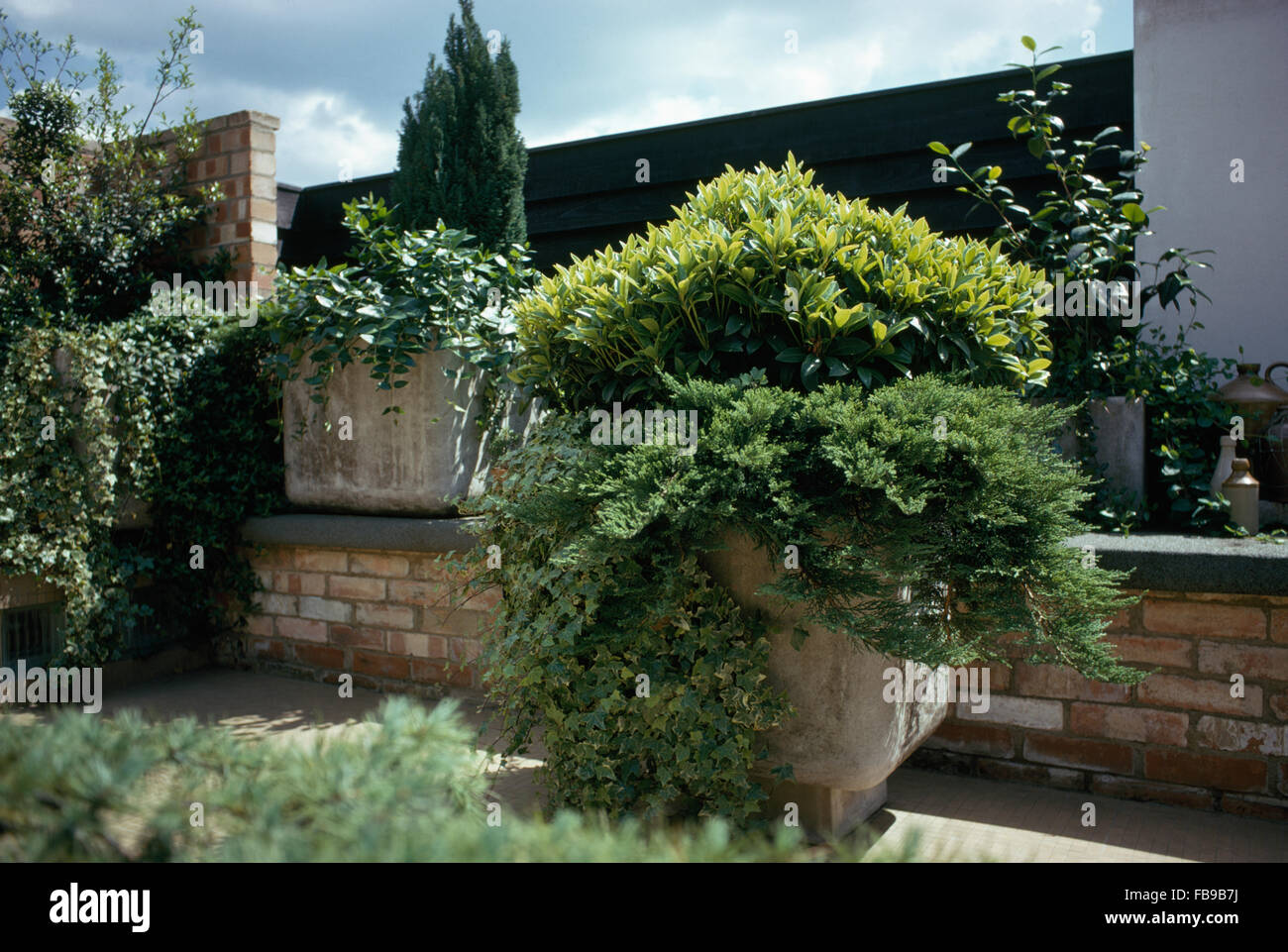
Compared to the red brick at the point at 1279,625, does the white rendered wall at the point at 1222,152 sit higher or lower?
higher

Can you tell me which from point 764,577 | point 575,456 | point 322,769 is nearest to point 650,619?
point 764,577

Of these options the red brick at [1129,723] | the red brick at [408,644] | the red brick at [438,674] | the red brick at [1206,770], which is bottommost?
the red brick at [1206,770]

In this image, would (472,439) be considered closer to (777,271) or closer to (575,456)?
(575,456)

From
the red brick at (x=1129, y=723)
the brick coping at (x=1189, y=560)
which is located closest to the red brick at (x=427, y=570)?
the brick coping at (x=1189, y=560)

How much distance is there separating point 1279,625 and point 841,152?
352 centimetres

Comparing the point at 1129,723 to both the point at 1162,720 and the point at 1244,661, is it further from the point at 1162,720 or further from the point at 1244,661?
the point at 1244,661

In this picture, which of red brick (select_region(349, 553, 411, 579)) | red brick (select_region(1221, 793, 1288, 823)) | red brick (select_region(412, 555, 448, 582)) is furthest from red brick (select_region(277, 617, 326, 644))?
red brick (select_region(1221, 793, 1288, 823))

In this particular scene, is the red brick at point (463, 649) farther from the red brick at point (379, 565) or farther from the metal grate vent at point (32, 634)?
the metal grate vent at point (32, 634)

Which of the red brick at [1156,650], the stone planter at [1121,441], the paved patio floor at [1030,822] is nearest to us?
the paved patio floor at [1030,822]

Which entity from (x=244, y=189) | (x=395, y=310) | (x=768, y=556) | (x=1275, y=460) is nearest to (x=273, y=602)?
(x=395, y=310)

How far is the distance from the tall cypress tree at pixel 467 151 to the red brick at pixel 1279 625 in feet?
14.0

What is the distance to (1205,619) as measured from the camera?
3205 mm

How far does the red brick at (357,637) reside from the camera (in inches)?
187

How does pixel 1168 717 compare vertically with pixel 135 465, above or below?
below
